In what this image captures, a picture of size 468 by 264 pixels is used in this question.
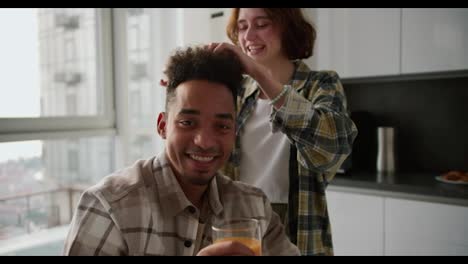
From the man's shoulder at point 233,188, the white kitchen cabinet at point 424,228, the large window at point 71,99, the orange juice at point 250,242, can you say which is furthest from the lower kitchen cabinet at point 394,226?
the orange juice at point 250,242

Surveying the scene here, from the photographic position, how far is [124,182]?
35.7 inches

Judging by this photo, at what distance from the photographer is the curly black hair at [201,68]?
0.94m

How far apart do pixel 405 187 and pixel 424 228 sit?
21 cm

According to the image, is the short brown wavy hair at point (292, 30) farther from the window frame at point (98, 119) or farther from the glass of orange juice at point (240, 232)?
the window frame at point (98, 119)

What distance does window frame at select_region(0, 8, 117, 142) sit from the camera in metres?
2.59

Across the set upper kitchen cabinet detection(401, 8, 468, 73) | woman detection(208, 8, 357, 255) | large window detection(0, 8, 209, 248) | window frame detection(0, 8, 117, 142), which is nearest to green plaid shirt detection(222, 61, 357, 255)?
woman detection(208, 8, 357, 255)

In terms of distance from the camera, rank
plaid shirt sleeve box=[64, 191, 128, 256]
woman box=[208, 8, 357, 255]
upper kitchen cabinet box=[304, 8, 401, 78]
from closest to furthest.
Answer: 1. plaid shirt sleeve box=[64, 191, 128, 256]
2. woman box=[208, 8, 357, 255]
3. upper kitchen cabinet box=[304, 8, 401, 78]

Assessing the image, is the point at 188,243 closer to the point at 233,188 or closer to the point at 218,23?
the point at 233,188

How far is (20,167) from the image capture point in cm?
257

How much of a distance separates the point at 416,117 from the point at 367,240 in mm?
855

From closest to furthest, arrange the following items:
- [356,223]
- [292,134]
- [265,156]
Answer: [292,134] < [265,156] < [356,223]

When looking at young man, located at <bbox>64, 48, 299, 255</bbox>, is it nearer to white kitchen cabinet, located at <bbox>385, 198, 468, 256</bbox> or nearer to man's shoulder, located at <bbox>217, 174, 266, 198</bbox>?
man's shoulder, located at <bbox>217, 174, 266, 198</bbox>

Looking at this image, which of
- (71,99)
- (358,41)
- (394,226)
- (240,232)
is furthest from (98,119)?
(240,232)

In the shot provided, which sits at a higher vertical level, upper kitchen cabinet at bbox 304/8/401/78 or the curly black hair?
upper kitchen cabinet at bbox 304/8/401/78
